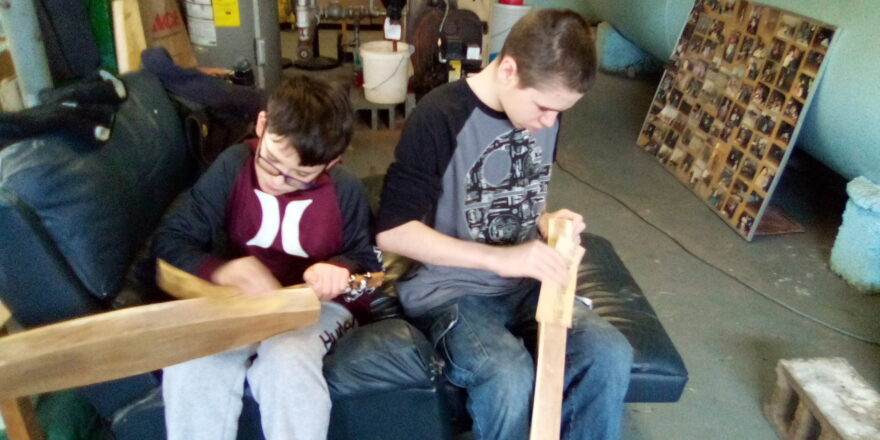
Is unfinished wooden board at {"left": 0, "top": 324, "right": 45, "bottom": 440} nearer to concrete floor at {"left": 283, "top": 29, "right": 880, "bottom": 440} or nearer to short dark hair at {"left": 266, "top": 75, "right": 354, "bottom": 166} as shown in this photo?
short dark hair at {"left": 266, "top": 75, "right": 354, "bottom": 166}

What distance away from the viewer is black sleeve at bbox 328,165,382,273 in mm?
1304

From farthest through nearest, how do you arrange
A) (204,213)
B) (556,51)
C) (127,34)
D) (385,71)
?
(385,71), (127,34), (204,213), (556,51)

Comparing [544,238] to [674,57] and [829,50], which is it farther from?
[674,57]

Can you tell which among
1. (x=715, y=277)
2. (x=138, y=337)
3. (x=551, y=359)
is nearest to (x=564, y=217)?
(x=551, y=359)

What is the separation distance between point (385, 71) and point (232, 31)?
75 cm

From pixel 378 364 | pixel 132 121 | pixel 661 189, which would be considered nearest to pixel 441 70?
pixel 661 189

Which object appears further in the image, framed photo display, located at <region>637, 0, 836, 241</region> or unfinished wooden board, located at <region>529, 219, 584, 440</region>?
framed photo display, located at <region>637, 0, 836, 241</region>

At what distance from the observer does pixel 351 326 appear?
52.2 inches

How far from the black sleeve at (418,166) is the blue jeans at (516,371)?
23 cm

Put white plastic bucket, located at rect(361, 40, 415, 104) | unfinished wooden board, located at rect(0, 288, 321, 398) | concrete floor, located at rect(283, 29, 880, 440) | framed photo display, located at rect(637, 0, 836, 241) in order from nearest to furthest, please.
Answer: unfinished wooden board, located at rect(0, 288, 321, 398), concrete floor, located at rect(283, 29, 880, 440), framed photo display, located at rect(637, 0, 836, 241), white plastic bucket, located at rect(361, 40, 415, 104)

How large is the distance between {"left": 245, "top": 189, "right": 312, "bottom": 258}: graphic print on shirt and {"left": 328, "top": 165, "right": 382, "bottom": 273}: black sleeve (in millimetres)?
80

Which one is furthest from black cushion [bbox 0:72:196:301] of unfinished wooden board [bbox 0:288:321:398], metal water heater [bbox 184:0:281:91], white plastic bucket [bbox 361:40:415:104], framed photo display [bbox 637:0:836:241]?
framed photo display [bbox 637:0:836:241]

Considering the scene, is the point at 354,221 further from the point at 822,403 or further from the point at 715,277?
the point at 715,277

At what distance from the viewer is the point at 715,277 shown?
2283 mm
